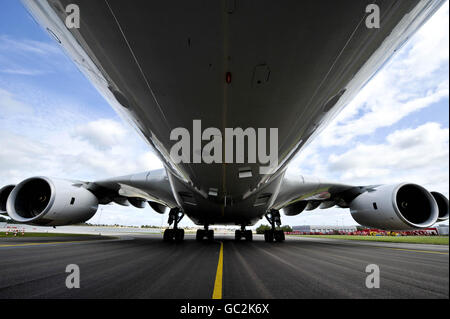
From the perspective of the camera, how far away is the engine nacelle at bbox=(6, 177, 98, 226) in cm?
724

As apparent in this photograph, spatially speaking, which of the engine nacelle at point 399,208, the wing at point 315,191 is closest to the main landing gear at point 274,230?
the wing at point 315,191

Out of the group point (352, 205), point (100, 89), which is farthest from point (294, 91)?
point (352, 205)

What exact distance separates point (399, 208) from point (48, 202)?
34.9ft

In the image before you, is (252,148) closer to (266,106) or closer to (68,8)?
(266,106)

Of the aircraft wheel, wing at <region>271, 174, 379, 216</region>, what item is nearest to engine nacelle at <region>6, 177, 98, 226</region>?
wing at <region>271, 174, 379, 216</region>

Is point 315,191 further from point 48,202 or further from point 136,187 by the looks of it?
point 48,202

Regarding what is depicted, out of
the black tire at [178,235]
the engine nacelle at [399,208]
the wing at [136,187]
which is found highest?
the wing at [136,187]

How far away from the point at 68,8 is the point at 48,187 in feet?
26.6

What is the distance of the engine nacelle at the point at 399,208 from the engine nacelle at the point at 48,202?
9540mm

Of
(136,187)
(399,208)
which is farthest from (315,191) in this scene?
(136,187)

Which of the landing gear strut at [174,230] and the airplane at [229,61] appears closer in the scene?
the airplane at [229,61]

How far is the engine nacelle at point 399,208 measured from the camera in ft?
22.6
